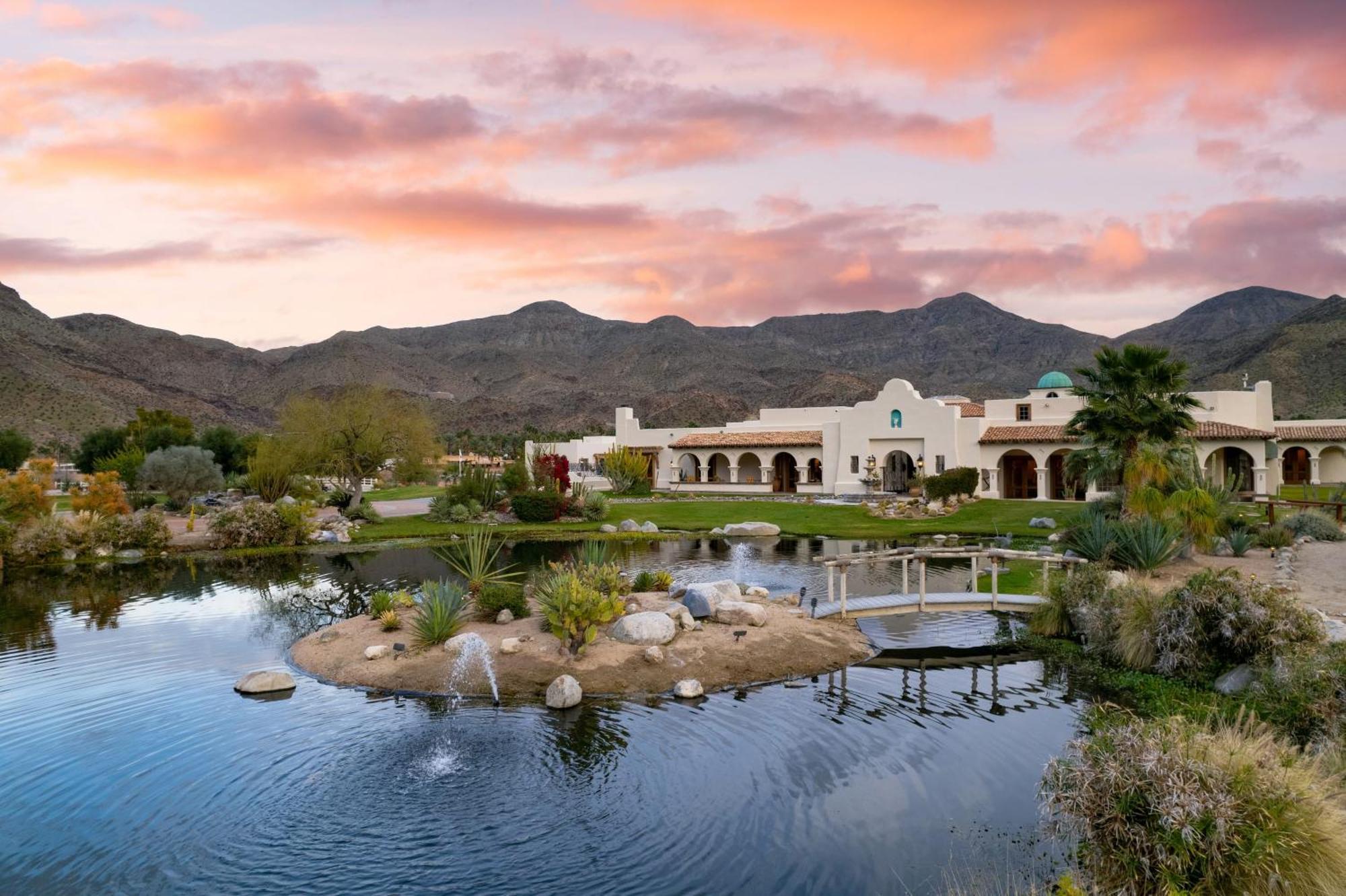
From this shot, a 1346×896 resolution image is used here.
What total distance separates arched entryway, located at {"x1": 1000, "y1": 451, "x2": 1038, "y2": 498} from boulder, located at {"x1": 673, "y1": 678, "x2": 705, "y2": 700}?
124ft

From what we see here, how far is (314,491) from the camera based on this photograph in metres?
44.9

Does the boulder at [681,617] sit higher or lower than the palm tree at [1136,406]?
lower

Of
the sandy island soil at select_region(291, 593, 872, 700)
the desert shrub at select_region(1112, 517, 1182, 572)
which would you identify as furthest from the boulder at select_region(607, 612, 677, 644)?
the desert shrub at select_region(1112, 517, 1182, 572)

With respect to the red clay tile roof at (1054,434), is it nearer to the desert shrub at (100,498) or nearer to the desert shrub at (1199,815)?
the desert shrub at (1199,815)

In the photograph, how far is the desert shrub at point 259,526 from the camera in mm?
30781

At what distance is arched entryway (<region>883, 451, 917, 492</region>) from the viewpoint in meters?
49.0

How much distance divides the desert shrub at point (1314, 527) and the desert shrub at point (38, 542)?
37.1 metres

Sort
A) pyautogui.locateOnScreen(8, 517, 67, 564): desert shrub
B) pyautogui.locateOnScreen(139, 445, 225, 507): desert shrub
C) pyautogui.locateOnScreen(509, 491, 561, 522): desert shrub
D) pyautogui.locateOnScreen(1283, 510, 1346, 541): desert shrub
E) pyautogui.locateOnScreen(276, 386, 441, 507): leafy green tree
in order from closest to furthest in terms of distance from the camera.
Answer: pyautogui.locateOnScreen(1283, 510, 1346, 541): desert shrub < pyautogui.locateOnScreen(8, 517, 67, 564): desert shrub < pyautogui.locateOnScreen(509, 491, 561, 522): desert shrub < pyautogui.locateOnScreen(276, 386, 441, 507): leafy green tree < pyautogui.locateOnScreen(139, 445, 225, 507): desert shrub

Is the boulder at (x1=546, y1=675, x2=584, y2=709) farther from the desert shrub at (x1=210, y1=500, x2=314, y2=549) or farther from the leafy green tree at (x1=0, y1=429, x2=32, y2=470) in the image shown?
the leafy green tree at (x1=0, y1=429, x2=32, y2=470)

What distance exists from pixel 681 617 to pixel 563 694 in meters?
3.88

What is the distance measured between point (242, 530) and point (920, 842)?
28598mm

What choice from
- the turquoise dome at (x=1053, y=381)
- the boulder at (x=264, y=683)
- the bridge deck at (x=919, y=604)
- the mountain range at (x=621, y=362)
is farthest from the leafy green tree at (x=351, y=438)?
the mountain range at (x=621, y=362)

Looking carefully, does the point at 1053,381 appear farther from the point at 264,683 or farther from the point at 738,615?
the point at 264,683

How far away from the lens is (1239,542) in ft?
69.2
